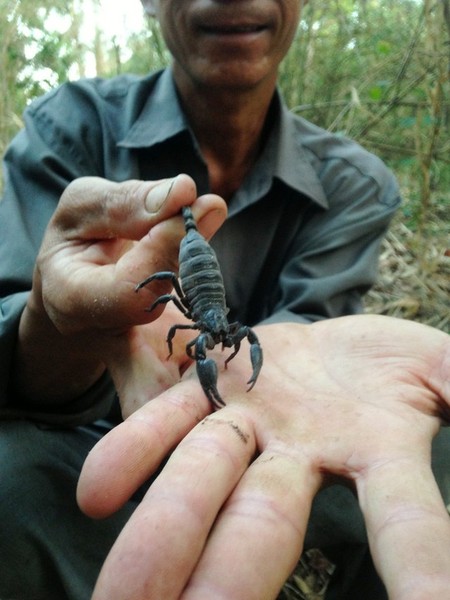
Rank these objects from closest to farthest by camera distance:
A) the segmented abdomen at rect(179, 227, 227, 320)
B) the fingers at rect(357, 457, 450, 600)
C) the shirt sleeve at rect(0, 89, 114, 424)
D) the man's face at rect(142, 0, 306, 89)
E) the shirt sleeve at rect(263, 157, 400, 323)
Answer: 1. the fingers at rect(357, 457, 450, 600)
2. the segmented abdomen at rect(179, 227, 227, 320)
3. the shirt sleeve at rect(0, 89, 114, 424)
4. the man's face at rect(142, 0, 306, 89)
5. the shirt sleeve at rect(263, 157, 400, 323)

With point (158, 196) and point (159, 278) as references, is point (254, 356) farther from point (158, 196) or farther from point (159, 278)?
point (158, 196)

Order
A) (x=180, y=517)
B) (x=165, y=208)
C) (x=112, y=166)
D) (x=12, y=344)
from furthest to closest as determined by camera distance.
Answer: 1. (x=112, y=166)
2. (x=12, y=344)
3. (x=165, y=208)
4. (x=180, y=517)

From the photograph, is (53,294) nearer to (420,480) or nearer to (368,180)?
(420,480)

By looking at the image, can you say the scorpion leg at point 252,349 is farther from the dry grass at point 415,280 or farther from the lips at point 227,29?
the dry grass at point 415,280

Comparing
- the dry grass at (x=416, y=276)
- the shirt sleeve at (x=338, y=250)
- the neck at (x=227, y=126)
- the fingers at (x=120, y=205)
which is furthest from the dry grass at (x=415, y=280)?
the fingers at (x=120, y=205)

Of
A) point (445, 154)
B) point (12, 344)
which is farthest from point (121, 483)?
point (445, 154)

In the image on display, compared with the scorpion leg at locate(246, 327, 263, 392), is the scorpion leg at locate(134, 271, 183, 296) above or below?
above

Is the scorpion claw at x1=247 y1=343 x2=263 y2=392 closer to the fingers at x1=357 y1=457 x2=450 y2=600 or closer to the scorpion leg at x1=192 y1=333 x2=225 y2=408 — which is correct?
the scorpion leg at x1=192 y1=333 x2=225 y2=408

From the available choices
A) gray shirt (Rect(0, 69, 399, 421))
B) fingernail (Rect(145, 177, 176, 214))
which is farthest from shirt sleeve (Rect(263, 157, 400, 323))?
fingernail (Rect(145, 177, 176, 214))
